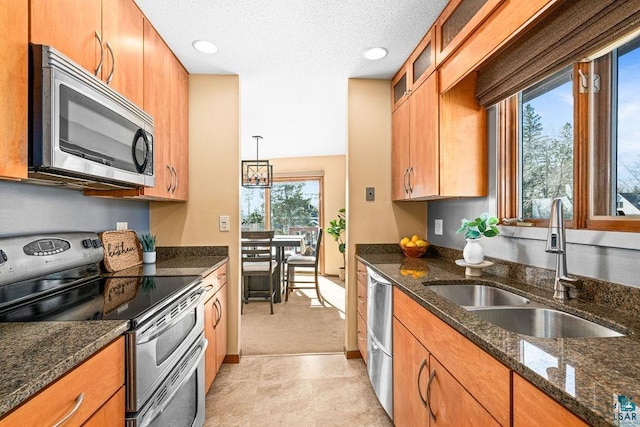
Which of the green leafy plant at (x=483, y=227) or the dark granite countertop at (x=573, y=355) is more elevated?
the green leafy plant at (x=483, y=227)

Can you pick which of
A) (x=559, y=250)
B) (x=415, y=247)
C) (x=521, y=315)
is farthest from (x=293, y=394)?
(x=559, y=250)

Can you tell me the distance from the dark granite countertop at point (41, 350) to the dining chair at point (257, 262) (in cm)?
256

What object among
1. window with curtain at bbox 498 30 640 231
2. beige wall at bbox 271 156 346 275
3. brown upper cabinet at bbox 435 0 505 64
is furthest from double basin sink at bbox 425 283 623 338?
beige wall at bbox 271 156 346 275

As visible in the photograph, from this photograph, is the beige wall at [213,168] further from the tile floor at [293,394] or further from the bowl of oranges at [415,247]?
the bowl of oranges at [415,247]

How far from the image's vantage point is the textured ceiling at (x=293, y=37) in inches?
69.1

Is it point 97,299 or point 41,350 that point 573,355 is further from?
point 97,299

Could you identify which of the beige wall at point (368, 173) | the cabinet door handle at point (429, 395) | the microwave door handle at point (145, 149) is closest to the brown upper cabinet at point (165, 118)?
the microwave door handle at point (145, 149)

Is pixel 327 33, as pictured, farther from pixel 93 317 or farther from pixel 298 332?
pixel 298 332

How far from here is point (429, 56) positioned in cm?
202

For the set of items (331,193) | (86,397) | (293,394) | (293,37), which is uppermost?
(293,37)

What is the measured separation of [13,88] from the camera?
36.7 inches

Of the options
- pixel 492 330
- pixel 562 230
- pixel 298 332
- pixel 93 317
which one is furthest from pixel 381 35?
→ pixel 298 332

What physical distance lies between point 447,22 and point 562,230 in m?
1.27

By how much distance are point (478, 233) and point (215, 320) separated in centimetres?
178
